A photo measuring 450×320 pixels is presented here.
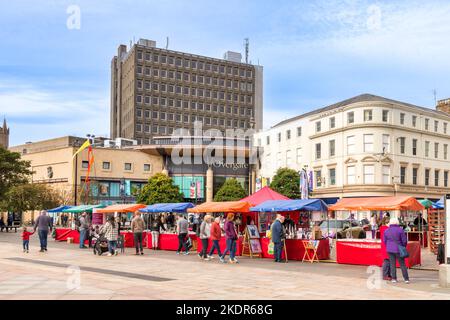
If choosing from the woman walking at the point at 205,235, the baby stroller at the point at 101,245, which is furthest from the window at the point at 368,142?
the baby stroller at the point at 101,245

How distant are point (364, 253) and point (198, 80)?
104m

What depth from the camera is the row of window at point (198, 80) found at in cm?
11369

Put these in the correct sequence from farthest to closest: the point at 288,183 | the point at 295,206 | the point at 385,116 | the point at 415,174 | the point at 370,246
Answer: the point at 288,183 → the point at 415,174 → the point at 385,116 → the point at 295,206 → the point at 370,246

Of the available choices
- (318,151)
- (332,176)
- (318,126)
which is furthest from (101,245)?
(318,126)

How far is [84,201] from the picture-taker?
69875mm

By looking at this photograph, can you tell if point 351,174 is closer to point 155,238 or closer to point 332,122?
point 332,122

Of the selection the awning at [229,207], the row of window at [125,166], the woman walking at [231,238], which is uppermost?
the row of window at [125,166]

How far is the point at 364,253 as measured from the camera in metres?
20.2

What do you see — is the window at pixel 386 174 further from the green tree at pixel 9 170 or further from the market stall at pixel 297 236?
the green tree at pixel 9 170

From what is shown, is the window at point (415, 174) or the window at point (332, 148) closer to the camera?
the window at point (415, 174)

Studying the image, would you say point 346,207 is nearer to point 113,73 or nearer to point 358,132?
point 358,132

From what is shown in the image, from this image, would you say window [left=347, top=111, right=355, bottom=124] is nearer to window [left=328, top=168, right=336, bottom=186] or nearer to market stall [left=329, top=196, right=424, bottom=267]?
window [left=328, top=168, right=336, bottom=186]

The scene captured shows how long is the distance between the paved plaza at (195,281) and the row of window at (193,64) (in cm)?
9582
